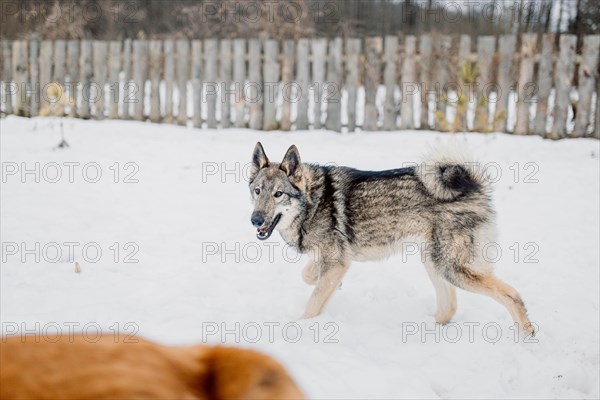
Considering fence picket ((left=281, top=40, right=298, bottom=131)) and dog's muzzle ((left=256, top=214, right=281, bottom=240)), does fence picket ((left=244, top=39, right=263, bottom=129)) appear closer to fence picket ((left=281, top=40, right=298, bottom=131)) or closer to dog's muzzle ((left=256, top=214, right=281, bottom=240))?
fence picket ((left=281, top=40, right=298, bottom=131))

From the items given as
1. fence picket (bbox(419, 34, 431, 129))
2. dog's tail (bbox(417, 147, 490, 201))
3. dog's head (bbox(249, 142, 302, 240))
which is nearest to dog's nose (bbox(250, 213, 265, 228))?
dog's head (bbox(249, 142, 302, 240))

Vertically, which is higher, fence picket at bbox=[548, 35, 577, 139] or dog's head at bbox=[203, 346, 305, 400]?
fence picket at bbox=[548, 35, 577, 139]

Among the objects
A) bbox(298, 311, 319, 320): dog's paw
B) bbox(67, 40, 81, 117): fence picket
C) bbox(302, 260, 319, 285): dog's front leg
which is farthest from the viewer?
bbox(67, 40, 81, 117): fence picket

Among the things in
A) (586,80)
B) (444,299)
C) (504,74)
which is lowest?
(444,299)

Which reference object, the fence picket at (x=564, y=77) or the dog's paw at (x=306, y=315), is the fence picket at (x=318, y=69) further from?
the dog's paw at (x=306, y=315)

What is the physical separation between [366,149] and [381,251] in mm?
3671

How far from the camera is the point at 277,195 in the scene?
4.07 m

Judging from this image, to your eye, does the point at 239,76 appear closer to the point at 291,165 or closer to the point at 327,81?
the point at 327,81

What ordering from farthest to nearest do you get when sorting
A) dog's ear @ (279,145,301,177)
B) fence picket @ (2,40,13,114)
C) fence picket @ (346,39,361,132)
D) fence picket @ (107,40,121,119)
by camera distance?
fence picket @ (2,40,13,114) < fence picket @ (107,40,121,119) < fence picket @ (346,39,361,132) < dog's ear @ (279,145,301,177)

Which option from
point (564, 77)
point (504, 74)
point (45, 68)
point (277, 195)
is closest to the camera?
point (277, 195)

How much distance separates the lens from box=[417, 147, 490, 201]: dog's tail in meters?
3.63

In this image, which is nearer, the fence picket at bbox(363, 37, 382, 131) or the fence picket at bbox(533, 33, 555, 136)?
the fence picket at bbox(533, 33, 555, 136)

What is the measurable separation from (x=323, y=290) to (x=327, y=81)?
5252mm

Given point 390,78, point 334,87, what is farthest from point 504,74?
point 334,87
